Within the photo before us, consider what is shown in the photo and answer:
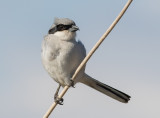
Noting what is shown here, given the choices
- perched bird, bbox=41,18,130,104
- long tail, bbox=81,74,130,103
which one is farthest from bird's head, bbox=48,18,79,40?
long tail, bbox=81,74,130,103

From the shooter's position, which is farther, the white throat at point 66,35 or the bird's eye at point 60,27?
the bird's eye at point 60,27

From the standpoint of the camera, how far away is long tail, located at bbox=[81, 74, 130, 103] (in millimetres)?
5227

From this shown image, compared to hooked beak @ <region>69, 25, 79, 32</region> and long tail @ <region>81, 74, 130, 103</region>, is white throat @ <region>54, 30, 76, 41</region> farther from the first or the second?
long tail @ <region>81, 74, 130, 103</region>

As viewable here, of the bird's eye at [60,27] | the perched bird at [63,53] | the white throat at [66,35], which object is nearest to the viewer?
the perched bird at [63,53]

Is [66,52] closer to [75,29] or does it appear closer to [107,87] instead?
[75,29]

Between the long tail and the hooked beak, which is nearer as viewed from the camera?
the hooked beak

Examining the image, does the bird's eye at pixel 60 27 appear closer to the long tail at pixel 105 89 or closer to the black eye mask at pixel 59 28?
the black eye mask at pixel 59 28

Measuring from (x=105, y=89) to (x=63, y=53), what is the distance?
31.3 inches

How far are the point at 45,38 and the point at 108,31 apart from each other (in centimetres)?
170

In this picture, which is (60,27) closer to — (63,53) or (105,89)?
(63,53)

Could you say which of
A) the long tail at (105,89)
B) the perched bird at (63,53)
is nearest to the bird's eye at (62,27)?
the perched bird at (63,53)

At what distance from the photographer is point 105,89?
5.39 m

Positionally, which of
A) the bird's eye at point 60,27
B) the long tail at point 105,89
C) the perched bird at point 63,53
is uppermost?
the bird's eye at point 60,27

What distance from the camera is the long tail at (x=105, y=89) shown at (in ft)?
17.1
